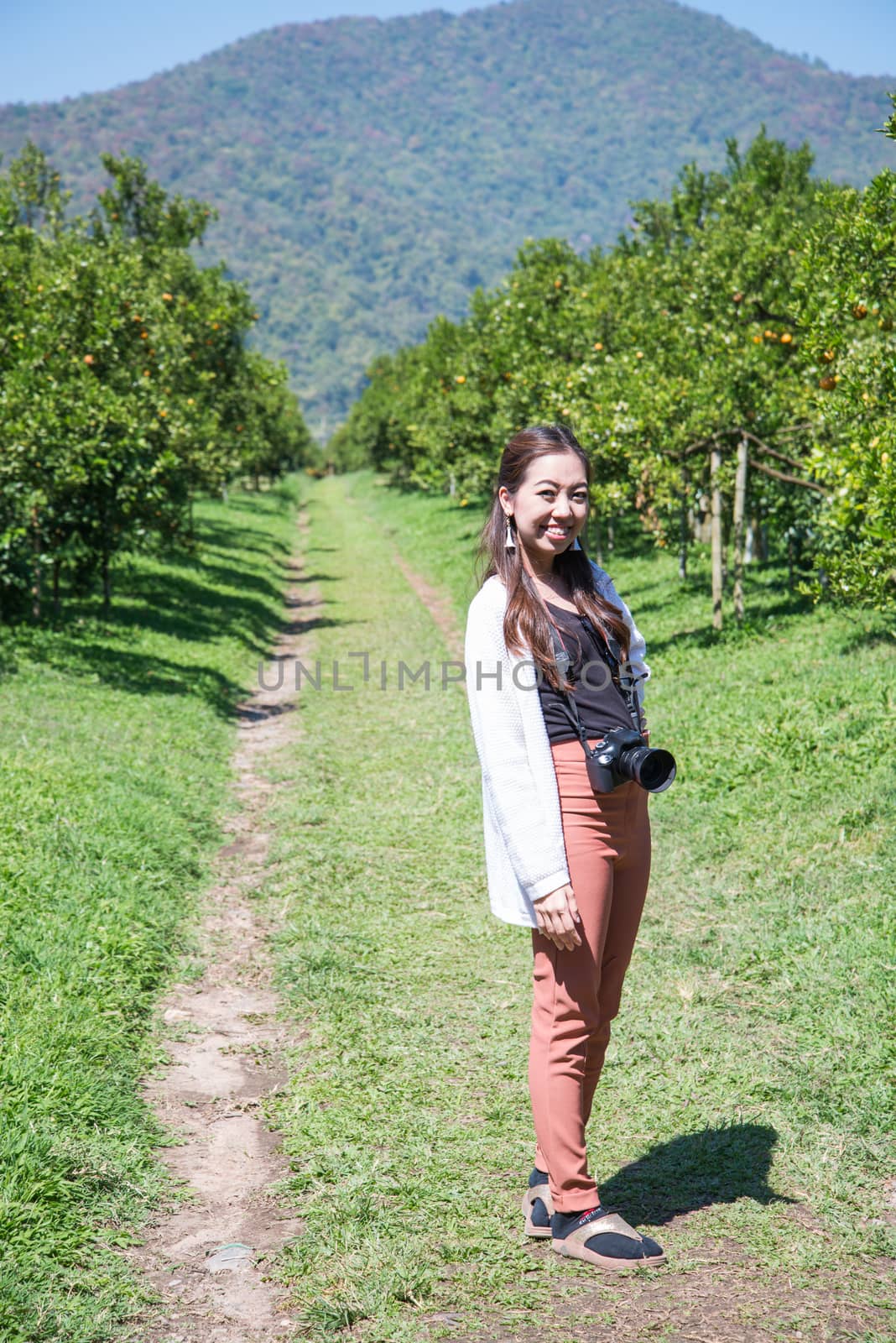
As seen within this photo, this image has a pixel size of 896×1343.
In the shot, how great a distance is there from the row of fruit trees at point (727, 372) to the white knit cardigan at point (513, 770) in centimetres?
428

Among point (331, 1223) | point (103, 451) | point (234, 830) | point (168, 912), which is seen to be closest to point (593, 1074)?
point (331, 1223)

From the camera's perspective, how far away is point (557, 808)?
337 centimetres

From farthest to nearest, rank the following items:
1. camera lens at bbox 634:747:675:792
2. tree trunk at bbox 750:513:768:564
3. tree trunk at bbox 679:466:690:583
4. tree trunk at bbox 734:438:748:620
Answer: tree trunk at bbox 750:513:768:564, tree trunk at bbox 679:466:690:583, tree trunk at bbox 734:438:748:620, camera lens at bbox 634:747:675:792

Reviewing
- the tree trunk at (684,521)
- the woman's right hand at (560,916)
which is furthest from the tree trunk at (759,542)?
the woman's right hand at (560,916)

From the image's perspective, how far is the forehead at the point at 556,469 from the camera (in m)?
3.52

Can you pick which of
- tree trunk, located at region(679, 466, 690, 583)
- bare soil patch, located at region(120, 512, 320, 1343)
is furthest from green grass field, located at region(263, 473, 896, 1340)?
tree trunk, located at region(679, 466, 690, 583)

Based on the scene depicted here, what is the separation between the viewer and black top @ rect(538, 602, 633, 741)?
3.46 meters

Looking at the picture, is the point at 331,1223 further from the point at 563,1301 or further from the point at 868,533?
the point at 868,533

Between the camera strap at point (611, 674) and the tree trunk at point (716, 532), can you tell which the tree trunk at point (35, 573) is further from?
the camera strap at point (611, 674)

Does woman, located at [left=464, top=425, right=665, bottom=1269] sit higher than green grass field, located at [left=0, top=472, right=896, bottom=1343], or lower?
higher

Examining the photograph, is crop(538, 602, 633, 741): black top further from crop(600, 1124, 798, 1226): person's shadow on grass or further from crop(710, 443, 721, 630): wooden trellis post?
crop(710, 443, 721, 630): wooden trellis post

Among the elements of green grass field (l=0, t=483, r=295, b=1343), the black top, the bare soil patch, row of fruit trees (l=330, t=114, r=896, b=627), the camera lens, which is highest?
row of fruit trees (l=330, t=114, r=896, b=627)

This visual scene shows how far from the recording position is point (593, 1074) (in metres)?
3.69

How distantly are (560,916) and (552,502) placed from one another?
4.15 ft
